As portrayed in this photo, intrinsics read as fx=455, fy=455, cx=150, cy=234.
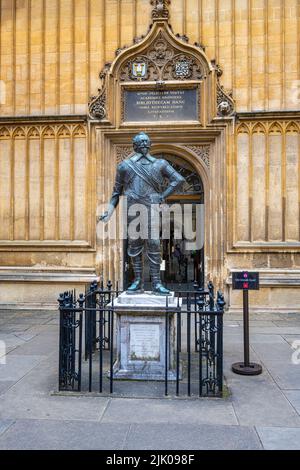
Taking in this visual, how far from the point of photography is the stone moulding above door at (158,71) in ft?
37.5

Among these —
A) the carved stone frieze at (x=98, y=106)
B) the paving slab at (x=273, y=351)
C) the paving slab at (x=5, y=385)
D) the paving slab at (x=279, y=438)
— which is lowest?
the paving slab at (x=273, y=351)

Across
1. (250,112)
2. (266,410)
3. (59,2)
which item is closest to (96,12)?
(59,2)

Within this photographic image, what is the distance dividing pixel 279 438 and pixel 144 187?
3.55 metres

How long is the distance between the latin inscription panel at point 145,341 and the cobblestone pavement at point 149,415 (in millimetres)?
866

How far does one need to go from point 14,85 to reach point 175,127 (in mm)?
4399

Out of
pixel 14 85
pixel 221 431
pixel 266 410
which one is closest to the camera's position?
pixel 221 431

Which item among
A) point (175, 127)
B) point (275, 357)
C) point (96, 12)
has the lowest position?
Answer: point (275, 357)

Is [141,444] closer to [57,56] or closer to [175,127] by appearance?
[175,127]

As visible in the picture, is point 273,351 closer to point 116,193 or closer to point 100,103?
point 116,193

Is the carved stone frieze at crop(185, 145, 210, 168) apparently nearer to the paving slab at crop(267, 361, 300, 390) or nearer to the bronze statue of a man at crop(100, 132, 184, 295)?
the bronze statue of a man at crop(100, 132, 184, 295)

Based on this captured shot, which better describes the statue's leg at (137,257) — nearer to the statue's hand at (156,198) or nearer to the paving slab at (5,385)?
the statue's hand at (156,198)

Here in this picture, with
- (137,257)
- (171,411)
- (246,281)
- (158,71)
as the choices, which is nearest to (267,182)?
(158,71)

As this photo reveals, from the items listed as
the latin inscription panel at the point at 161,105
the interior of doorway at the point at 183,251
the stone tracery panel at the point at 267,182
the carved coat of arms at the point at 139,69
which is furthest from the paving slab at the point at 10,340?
the carved coat of arms at the point at 139,69
